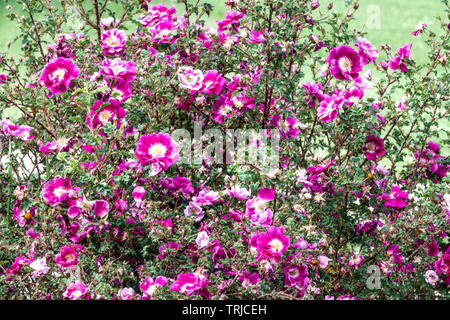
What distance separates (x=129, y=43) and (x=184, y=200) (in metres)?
0.58

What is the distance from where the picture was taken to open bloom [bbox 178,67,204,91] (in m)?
1.79

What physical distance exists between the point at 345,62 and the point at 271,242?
0.65 meters

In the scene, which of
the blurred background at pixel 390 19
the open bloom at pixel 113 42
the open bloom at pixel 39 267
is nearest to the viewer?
the open bloom at pixel 39 267

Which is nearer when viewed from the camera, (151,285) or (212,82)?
(151,285)

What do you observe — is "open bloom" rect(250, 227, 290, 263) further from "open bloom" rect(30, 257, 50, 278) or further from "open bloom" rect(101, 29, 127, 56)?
"open bloom" rect(101, 29, 127, 56)

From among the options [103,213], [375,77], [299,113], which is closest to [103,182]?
[103,213]

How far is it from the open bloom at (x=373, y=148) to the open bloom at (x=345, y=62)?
21 centimetres

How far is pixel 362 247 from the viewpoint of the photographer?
1941 mm

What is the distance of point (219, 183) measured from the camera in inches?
78.7

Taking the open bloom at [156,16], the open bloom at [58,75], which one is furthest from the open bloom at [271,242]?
the open bloom at [156,16]

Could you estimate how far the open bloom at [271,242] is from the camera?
59.4 inches

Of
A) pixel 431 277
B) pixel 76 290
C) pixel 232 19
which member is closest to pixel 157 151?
→ pixel 76 290

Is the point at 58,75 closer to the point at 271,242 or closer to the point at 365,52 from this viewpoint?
the point at 271,242

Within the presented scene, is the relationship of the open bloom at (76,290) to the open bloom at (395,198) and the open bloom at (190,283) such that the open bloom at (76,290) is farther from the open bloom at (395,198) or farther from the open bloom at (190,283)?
the open bloom at (395,198)
